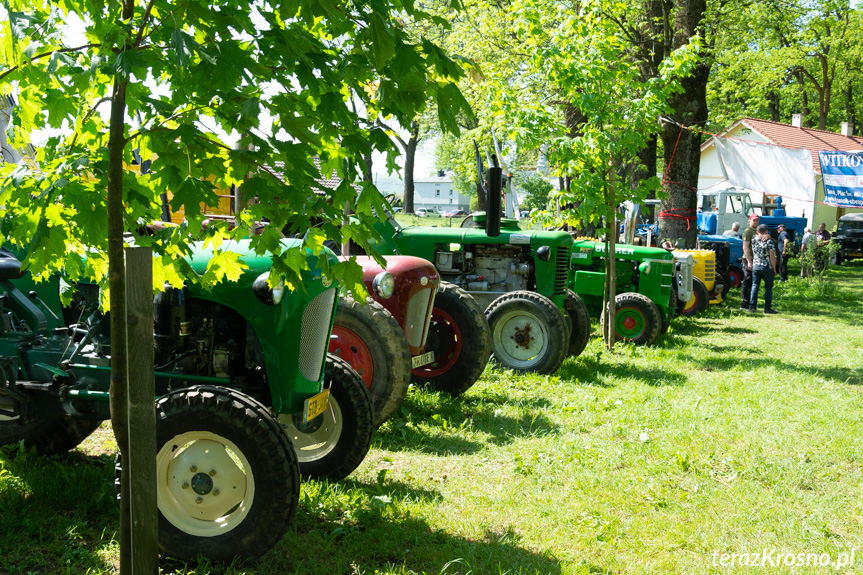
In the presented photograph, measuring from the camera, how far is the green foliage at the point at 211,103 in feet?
7.33

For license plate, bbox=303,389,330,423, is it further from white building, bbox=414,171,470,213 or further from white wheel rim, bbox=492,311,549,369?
white building, bbox=414,171,470,213

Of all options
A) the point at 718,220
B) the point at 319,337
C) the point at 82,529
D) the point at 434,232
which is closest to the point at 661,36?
the point at 434,232

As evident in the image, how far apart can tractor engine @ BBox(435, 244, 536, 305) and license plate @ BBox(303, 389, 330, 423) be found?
505 centimetres

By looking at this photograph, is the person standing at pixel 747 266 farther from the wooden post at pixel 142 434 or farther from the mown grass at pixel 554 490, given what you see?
the wooden post at pixel 142 434

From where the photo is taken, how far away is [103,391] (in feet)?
12.9

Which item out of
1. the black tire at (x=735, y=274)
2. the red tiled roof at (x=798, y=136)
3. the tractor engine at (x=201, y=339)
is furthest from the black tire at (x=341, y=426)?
the red tiled roof at (x=798, y=136)

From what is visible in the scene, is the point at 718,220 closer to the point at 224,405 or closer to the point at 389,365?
the point at 389,365

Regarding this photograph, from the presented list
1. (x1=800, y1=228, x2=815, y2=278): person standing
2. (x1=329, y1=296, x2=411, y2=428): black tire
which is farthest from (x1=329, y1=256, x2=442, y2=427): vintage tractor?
(x1=800, y1=228, x2=815, y2=278): person standing

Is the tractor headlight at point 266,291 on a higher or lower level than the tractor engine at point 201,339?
higher

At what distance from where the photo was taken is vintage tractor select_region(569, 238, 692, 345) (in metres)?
10.3

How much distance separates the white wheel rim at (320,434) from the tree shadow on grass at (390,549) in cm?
42

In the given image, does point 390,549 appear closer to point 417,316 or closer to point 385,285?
point 385,285

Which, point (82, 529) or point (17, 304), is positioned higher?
point (17, 304)

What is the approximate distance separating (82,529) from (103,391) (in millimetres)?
673
